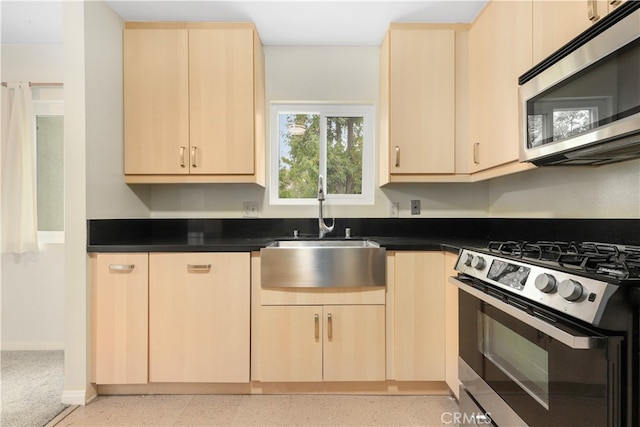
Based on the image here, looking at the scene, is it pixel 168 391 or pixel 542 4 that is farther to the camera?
pixel 168 391

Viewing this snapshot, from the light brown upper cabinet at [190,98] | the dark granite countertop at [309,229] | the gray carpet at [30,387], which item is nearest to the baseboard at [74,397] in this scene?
the gray carpet at [30,387]

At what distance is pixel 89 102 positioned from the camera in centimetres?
184

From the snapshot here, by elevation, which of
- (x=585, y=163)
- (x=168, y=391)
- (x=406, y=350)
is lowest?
(x=168, y=391)

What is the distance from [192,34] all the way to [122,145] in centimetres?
85

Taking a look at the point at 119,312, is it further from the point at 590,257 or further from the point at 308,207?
the point at 590,257

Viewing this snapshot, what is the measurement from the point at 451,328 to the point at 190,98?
2108 mm

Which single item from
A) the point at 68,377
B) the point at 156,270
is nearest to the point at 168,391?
the point at 68,377

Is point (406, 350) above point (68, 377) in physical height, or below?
above

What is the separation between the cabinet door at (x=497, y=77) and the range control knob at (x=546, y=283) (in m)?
0.85

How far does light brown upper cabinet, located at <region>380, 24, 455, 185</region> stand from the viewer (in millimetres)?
2125

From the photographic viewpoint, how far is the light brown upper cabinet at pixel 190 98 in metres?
2.12

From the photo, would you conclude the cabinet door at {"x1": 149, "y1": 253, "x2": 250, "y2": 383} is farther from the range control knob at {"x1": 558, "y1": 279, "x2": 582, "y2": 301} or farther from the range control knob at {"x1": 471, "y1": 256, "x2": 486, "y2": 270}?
the range control knob at {"x1": 558, "y1": 279, "x2": 582, "y2": 301}

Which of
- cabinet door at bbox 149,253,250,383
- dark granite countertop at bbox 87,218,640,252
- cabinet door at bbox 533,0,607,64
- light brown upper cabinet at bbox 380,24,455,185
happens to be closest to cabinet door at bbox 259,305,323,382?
cabinet door at bbox 149,253,250,383

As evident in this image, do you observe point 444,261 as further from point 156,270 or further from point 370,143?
point 156,270
